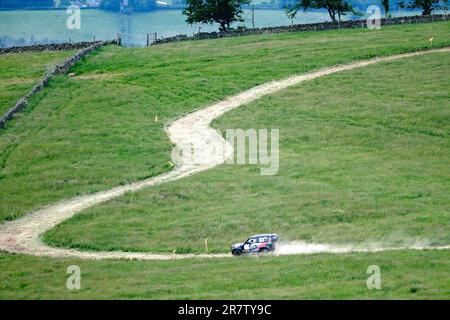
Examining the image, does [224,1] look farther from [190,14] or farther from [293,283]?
[293,283]

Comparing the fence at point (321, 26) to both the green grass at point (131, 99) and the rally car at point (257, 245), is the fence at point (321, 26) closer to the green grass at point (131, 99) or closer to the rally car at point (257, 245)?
the green grass at point (131, 99)

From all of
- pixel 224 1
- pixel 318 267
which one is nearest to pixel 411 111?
pixel 318 267

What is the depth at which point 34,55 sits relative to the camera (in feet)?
345

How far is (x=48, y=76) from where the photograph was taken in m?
90.5

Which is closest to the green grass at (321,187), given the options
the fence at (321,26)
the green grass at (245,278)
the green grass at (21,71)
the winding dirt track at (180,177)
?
the winding dirt track at (180,177)

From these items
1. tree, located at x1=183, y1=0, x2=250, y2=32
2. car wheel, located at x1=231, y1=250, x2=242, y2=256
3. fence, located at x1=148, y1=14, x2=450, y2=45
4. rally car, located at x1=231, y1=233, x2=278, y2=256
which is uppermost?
tree, located at x1=183, y1=0, x2=250, y2=32

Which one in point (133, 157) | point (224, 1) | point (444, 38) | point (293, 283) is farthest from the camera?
point (224, 1)

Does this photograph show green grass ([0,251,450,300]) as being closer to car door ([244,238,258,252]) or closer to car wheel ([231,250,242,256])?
car wheel ([231,250,242,256])

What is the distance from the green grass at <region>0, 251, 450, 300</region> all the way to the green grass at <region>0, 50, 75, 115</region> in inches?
1527

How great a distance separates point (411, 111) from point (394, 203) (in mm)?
21420

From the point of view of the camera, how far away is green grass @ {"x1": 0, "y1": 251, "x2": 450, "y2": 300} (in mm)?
39031

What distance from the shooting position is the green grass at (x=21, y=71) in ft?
281

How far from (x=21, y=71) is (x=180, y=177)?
38.4 metres

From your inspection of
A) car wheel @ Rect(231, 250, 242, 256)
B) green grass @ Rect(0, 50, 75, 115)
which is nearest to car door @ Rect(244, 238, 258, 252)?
car wheel @ Rect(231, 250, 242, 256)
